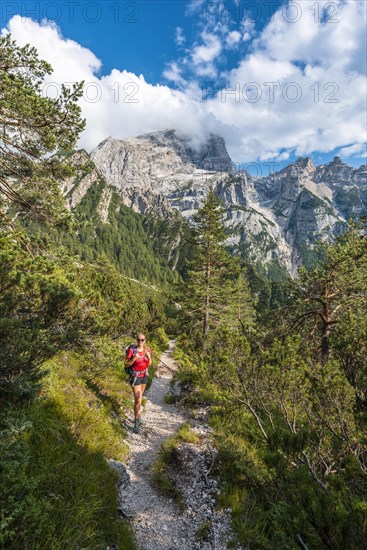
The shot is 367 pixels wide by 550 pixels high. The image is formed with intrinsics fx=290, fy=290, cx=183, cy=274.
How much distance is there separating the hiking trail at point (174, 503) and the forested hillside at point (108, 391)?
0.32m

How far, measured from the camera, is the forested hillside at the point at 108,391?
304 cm

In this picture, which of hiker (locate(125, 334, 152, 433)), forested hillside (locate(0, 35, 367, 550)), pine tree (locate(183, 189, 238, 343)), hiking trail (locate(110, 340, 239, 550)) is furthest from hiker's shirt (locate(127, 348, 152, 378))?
pine tree (locate(183, 189, 238, 343))

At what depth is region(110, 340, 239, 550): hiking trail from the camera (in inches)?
188

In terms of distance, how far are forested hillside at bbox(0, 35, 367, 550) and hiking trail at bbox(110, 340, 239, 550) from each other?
0.32 metres

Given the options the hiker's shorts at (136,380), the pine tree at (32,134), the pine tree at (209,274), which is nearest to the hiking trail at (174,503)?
the hiker's shorts at (136,380)

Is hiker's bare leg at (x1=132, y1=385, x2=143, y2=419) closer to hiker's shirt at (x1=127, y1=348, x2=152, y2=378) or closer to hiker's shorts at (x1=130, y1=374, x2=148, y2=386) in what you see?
hiker's shorts at (x1=130, y1=374, x2=148, y2=386)

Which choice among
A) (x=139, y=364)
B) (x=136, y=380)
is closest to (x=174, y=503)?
(x=136, y=380)

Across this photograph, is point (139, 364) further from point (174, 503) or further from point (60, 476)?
point (60, 476)

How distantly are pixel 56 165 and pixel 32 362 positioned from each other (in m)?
8.27

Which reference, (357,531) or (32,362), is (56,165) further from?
(357,531)

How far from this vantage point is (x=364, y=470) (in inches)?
131

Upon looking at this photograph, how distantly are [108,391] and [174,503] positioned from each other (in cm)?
538

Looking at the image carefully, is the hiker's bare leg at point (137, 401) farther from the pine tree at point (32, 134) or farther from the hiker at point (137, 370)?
the pine tree at point (32, 134)

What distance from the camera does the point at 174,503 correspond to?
5664 millimetres
